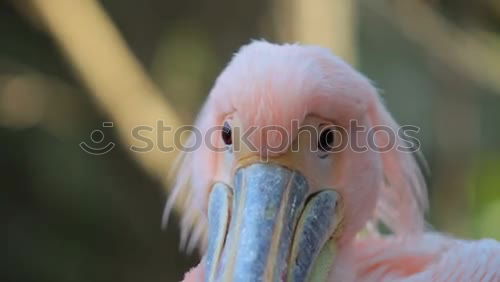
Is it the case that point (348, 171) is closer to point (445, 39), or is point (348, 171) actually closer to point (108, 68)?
point (108, 68)

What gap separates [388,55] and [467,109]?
0.60m

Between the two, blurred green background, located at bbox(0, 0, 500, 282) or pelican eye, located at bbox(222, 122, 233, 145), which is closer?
pelican eye, located at bbox(222, 122, 233, 145)

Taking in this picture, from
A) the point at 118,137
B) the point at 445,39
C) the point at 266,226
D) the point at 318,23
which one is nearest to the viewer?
the point at 266,226

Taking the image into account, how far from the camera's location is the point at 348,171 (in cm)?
206

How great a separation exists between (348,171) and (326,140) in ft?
0.41

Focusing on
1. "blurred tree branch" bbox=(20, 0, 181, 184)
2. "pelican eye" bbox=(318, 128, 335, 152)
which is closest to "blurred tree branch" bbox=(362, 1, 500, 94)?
"blurred tree branch" bbox=(20, 0, 181, 184)

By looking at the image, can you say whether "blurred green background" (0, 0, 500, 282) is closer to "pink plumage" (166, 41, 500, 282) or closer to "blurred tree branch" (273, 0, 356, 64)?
"blurred tree branch" (273, 0, 356, 64)

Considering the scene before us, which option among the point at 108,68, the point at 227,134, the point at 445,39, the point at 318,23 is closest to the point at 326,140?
the point at 227,134

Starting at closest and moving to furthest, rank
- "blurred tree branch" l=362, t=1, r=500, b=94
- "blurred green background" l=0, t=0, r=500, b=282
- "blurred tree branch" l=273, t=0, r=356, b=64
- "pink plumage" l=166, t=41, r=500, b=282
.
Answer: "pink plumage" l=166, t=41, r=500, b=282
"blurred tree branch" l=273, t=0, r=356, b=64
"blurred green background" l=0, t=0, r=500, b=282
"blurred tree branch" l=362, t=1, r=500, b=94

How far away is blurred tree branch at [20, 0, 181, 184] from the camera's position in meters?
4.36

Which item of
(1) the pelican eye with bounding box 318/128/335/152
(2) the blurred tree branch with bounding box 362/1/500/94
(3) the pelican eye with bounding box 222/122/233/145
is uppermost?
(2) the blurred tree branch with bounding box 362/1/500/94

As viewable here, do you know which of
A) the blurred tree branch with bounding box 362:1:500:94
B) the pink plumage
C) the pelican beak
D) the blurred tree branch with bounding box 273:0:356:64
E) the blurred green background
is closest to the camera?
the pelican beak

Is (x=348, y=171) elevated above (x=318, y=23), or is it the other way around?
(x=318, y=23)

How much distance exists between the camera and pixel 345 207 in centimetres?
208
